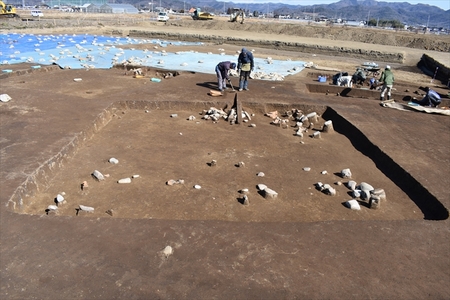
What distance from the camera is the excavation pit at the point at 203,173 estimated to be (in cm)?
492

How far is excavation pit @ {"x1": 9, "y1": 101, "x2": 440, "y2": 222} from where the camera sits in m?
4.92

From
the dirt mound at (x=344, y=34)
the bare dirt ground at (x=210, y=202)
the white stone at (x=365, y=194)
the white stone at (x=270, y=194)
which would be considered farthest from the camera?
the dirt mound at (x=344, y=34)

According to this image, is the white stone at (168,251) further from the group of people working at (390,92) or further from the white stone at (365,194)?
the group of people working at (390,92)

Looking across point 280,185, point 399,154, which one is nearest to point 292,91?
point 399,154

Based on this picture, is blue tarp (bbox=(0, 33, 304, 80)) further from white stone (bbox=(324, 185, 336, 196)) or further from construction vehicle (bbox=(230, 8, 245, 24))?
construction vehicle (bbox=(230, 8, 245, 24))

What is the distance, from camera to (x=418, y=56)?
25.2 meters

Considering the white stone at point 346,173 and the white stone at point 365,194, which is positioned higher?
the white stone at point 346,173

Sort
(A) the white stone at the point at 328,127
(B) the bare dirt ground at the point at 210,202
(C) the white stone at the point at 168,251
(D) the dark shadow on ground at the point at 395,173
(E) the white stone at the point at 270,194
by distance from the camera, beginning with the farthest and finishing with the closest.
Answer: (A) the white stone at the point at 328,127
(E) the white stone at the point at 270,194
(D) the dark shadow on ground at the point at 395,173
(C) the white stone at the point at 168,251
(B) the bare dirt ground at the point at 210,202

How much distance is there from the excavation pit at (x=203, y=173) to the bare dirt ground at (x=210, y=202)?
0.03m

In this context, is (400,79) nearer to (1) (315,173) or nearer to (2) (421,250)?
(1) (315,173)

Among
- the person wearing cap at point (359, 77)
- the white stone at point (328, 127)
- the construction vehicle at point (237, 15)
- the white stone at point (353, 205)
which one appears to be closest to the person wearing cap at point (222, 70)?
the white stone at point (328, 127)

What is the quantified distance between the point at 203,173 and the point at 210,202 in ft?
3.34

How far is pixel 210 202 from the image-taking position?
5113mm

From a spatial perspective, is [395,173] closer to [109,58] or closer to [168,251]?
[168,251]
